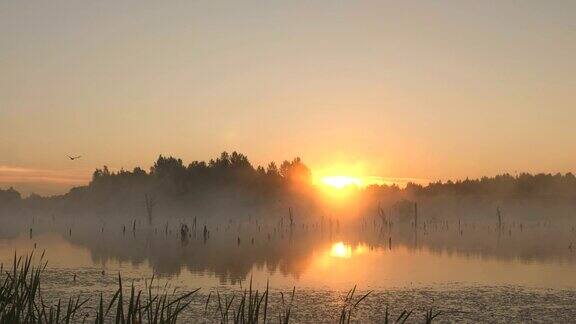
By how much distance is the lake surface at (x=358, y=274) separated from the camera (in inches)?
874

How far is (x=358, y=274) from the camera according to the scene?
3309cm

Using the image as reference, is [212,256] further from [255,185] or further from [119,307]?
[255,185]

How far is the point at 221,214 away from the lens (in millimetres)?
153750

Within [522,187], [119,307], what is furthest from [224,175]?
[119,307]

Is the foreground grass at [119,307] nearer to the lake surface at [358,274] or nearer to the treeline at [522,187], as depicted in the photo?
the lake surface at [358,274]

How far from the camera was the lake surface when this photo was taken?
22203 millimetres

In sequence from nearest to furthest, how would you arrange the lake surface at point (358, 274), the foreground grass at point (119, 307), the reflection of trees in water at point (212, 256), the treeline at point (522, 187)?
1. the foreground grass at point (119, 307)
2. the lake surface at point (358, 274)
3. the reflection of trees in water at point (212, 256)
4. the treeline at point (522, 187)

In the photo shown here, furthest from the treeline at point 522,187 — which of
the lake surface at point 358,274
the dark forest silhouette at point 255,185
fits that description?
the lake surface at point 358,274

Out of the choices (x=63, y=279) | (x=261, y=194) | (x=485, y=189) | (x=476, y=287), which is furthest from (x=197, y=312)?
(x=485, y=189)

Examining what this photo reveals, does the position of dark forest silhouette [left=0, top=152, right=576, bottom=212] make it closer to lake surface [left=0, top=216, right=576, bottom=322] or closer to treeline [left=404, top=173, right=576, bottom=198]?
treeline [left=404, top=173, right=576, bottom=198]

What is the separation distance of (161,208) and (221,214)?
47.5 feet

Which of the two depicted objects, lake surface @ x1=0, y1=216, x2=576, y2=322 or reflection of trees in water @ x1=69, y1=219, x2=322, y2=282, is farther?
reflection of trees in water @ x1=69, y1=219, x2=322, y2=282

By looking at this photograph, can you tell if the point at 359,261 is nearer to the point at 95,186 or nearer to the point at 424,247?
the point at 424,247

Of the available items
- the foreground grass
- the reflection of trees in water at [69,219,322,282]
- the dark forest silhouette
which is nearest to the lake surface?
the reflection of trees in water at [69,219,322,282]
